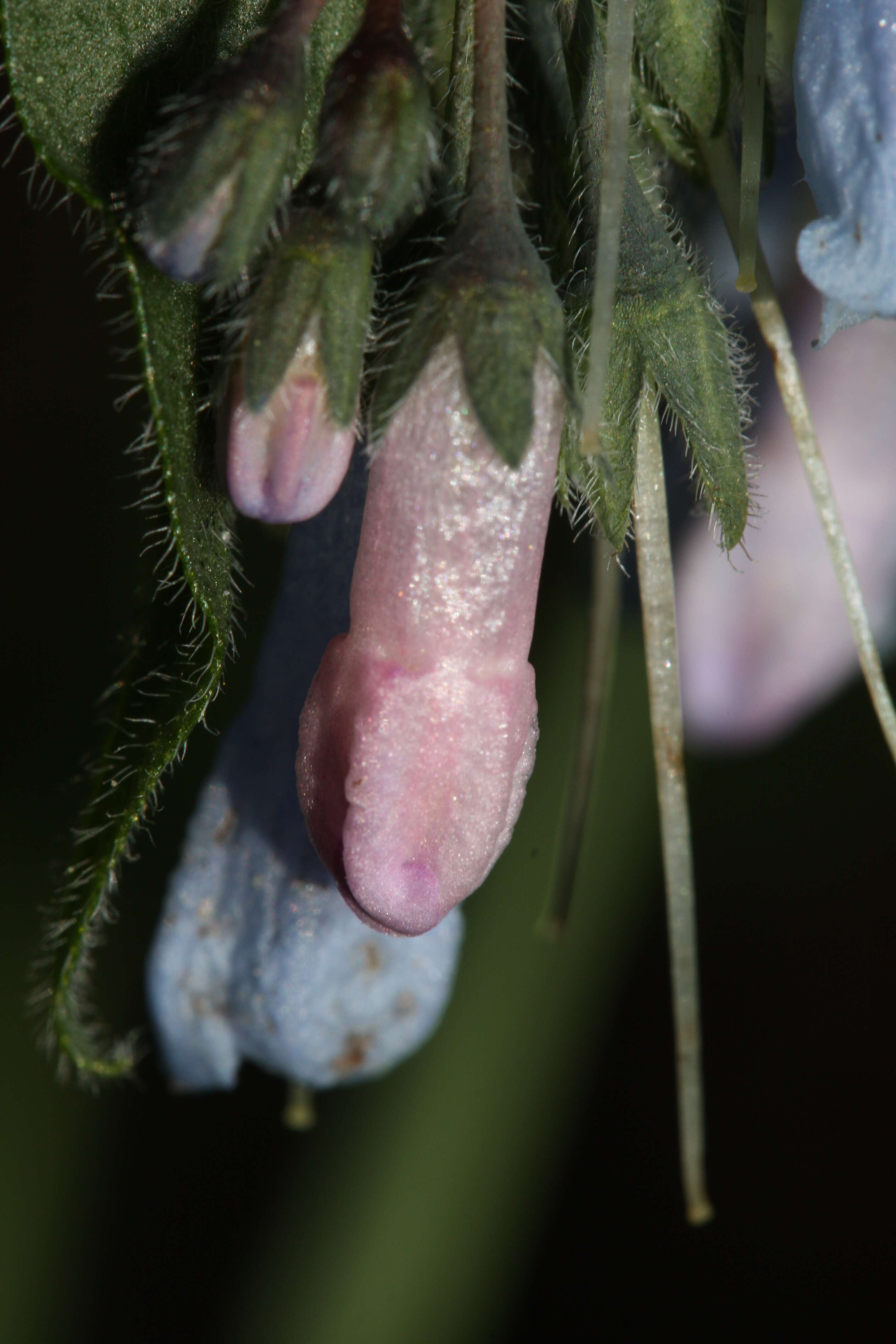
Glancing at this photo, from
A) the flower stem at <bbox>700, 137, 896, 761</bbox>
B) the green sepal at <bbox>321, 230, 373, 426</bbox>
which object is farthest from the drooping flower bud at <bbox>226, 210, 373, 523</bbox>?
the flower stem at <bbox>700, 137, 896, 761</bbox>

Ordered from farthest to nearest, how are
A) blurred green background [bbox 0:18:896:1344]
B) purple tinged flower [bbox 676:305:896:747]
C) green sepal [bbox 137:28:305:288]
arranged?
blurred green background [bbox 0:18:896:1344] < purple tinged flower [bbox 676:305:896:747] < green sepal [bbox 137:28:305:288]

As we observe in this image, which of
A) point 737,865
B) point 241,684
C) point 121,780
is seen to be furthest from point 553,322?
point 737,865

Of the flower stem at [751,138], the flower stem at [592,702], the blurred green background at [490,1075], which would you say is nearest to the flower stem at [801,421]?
the flower stem at [751,138]

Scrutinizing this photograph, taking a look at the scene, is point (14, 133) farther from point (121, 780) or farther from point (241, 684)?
point (121, 780)

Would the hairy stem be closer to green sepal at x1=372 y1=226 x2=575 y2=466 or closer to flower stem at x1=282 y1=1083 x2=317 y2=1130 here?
green sepal at x1=372 y1=226 x2=575 y2=466

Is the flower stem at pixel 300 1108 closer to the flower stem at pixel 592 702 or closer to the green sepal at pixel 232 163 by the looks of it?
the flower stem at pixel 592 702

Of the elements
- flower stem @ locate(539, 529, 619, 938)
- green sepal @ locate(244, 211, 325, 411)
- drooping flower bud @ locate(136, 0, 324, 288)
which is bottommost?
flower stem @ locate(539, 529, 619, 938)
